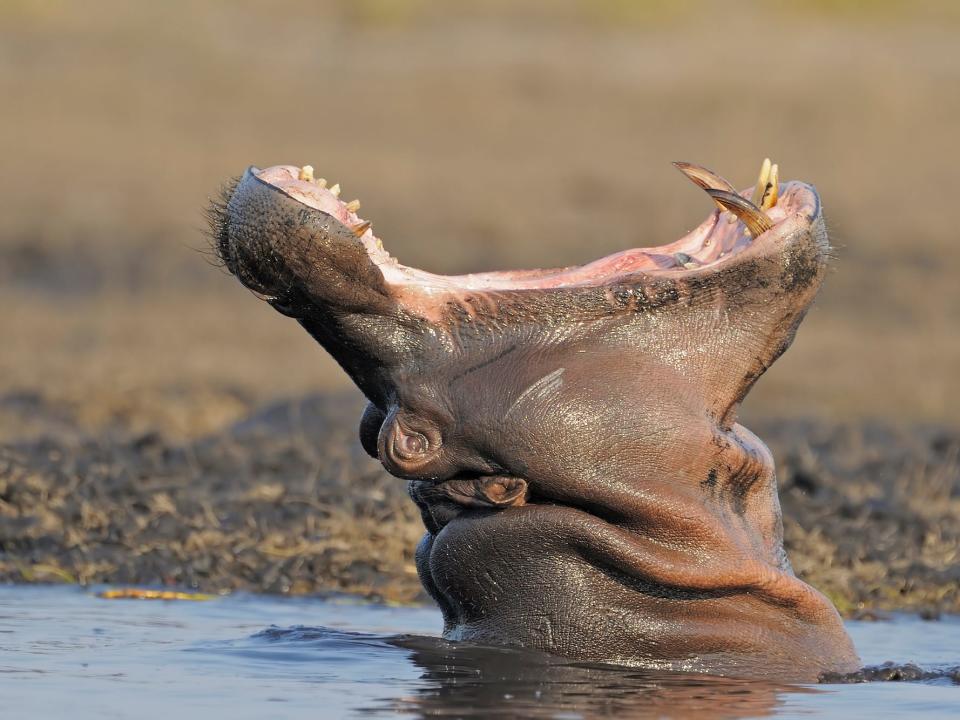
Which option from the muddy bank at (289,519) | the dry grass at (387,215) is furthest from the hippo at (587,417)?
the muddy bank at (289,519)

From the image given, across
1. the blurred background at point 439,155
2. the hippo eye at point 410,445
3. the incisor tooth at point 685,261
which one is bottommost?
the hippo eye at point 410,445

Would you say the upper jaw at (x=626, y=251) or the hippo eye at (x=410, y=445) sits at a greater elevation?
the upper jaw at (x=626, y=251)

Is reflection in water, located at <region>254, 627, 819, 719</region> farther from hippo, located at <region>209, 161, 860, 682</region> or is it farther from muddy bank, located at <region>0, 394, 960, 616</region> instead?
muddy bank, located at <region>0, 394, 960, 616</region>

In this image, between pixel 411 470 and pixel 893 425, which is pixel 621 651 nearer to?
pixel 411 470

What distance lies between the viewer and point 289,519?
29.4 ft

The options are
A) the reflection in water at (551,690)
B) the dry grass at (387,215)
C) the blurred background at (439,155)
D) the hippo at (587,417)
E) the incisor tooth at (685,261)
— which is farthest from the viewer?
the blurred background at (439,155)

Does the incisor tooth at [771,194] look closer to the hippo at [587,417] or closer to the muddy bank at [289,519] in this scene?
the hippo at [587,417]

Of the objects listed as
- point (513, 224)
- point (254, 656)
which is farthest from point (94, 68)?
point (254, 656)

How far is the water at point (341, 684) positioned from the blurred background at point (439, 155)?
7.18 metres

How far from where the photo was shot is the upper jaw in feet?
17.6

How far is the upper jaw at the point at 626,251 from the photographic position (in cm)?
538

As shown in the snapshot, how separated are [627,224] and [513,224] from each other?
51.1 inches

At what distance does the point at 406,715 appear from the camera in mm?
4871

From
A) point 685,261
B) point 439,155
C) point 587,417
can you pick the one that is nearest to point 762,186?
point 685,261
